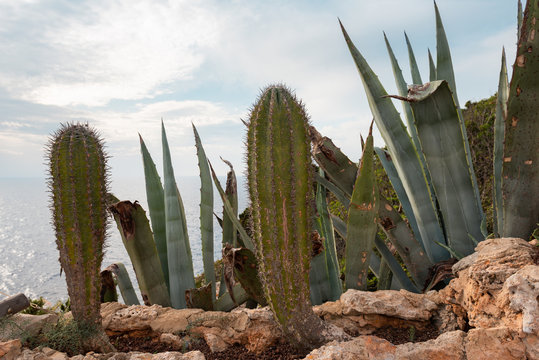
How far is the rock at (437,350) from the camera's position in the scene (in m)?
1.42

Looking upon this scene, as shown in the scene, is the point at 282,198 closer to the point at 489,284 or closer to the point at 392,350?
the point at 392,350

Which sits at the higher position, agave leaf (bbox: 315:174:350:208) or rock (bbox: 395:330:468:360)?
agave leaf (bbox: 315:174:350:208)

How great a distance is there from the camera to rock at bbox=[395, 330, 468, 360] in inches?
55.7

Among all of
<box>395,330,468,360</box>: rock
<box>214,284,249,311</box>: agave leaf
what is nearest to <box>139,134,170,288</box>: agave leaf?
<box>214,284,249,311</box>: agave leaf

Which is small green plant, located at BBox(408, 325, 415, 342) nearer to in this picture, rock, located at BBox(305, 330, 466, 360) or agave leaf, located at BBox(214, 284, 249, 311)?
rock, located at BBox(305, 330, 466, 360)

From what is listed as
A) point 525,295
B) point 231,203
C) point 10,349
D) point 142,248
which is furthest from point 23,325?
point 525,295

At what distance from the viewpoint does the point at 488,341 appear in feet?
4.58

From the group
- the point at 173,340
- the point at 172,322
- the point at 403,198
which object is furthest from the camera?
the point at 403,198

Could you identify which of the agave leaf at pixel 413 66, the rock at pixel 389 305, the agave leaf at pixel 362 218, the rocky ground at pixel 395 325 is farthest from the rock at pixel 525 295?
the agave leaf at pixel 413 66

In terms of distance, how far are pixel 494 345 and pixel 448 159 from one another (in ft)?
3.50

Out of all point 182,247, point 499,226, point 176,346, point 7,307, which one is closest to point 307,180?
point 176,346

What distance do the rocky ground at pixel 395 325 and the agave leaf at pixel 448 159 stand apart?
0.47 metres

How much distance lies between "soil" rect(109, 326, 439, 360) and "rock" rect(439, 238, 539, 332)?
0.20 m

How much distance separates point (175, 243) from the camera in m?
2.39
